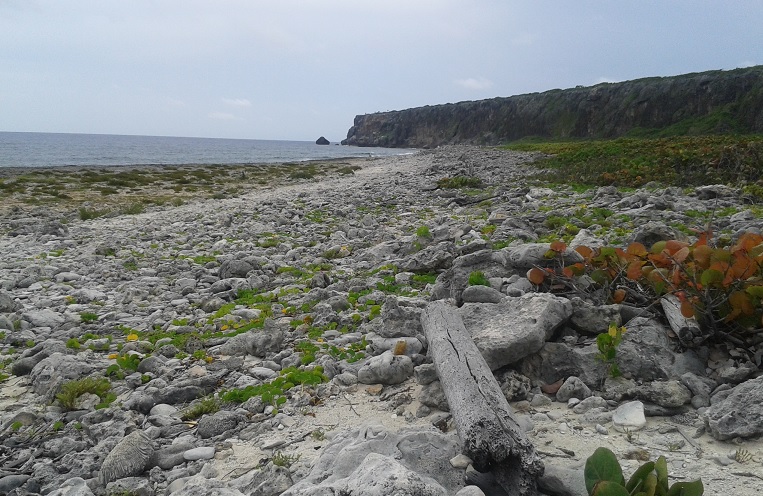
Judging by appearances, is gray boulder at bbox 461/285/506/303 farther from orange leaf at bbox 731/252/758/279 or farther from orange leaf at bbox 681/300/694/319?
orange leaf at bbox 731/252/758/279

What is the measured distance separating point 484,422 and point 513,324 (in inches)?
58.1

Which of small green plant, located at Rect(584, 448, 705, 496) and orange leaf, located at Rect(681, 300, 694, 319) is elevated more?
orange leaf, located at Rect(681, 300, 694, 319)

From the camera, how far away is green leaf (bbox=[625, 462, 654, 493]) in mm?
2035

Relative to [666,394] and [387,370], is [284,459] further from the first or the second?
[666,394]

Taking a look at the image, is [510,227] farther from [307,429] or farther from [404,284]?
[307,429]

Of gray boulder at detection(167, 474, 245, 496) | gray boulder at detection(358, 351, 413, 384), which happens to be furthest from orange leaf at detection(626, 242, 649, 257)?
gray boulder at detection(167, 474, 245, 496)

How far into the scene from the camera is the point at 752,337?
354 centimetres

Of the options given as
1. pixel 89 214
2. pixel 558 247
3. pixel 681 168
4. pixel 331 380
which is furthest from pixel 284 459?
pixel 89 214

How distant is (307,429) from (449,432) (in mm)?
1031

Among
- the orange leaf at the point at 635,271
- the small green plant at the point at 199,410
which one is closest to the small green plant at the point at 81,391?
the small green plant at the point at 199,410

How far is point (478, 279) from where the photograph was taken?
517 cm

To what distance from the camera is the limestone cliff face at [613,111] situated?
60.3 m

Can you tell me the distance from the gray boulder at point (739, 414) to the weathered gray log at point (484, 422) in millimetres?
1145

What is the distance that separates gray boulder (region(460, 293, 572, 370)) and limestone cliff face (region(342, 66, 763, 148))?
65907 millimetres
